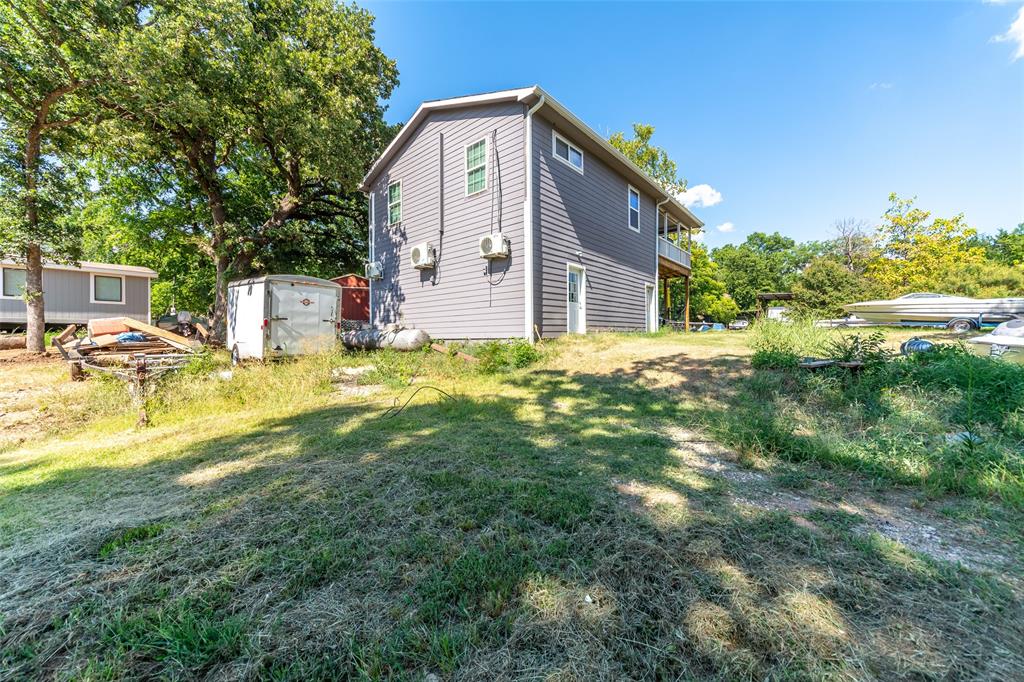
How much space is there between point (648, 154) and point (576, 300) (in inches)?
742

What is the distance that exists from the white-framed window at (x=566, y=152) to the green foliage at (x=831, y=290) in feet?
44.7

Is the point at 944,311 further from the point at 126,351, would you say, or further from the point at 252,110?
the point at 252,110

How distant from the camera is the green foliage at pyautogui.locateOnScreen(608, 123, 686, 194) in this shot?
78.6ft

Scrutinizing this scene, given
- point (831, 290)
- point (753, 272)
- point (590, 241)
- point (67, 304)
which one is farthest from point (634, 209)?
point (753, 272)

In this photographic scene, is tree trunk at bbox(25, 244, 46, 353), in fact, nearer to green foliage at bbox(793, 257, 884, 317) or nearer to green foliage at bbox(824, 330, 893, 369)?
green foliage at bbox(824, 330, 893, 369)

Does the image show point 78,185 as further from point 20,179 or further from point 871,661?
point 871,661

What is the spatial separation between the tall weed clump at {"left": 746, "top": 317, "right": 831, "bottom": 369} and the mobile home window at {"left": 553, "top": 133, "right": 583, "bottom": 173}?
637cm

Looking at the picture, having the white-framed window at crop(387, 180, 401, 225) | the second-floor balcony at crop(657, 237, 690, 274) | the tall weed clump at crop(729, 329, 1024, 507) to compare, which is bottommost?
the tall weed clump at crop(729, 329, 1024, 507)

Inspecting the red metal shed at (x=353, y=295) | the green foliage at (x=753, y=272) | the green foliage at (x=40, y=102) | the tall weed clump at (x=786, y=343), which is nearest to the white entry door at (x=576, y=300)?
the tall weed clump at (x=786, y=343)

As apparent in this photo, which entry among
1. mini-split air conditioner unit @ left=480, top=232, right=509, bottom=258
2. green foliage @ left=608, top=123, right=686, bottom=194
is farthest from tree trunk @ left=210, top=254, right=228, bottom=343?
green foliage @ left=608, top=123, right=686, bottom=194

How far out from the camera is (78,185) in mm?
10602

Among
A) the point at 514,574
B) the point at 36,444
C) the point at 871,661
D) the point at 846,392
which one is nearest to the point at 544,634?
the point at 514,574

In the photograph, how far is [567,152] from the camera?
10383mm

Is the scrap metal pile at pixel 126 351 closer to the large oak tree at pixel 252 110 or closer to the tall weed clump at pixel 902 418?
the large oak tree at pixel 252 110
